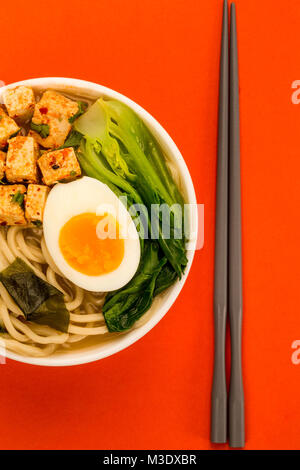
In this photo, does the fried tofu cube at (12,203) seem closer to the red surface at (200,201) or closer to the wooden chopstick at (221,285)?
the red surface at (200,201)

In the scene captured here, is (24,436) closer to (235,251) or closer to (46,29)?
(235,251)

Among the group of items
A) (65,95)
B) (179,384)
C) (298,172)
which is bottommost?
(179,384)

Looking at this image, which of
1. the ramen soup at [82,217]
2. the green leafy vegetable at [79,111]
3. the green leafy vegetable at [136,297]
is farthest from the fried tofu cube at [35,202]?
the green leafy vegetable at [136,297]

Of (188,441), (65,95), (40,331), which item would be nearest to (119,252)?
(40,331)

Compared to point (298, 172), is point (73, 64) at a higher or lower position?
higher

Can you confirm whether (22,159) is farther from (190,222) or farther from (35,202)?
(190,222)

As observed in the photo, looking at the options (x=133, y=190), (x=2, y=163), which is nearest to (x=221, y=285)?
(x=133, y=190)
